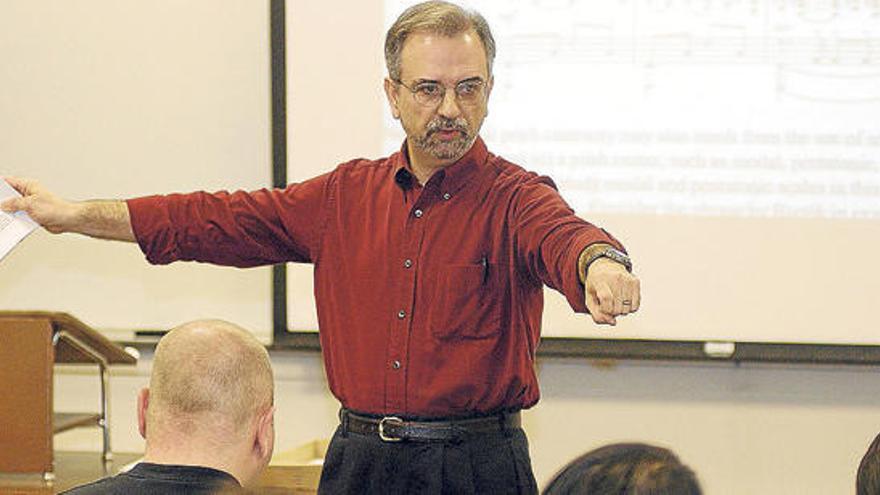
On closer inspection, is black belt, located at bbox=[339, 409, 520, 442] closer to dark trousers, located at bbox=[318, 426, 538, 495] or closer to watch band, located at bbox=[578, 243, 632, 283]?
dark trousers, located at bbox=[318, 426, 538, 495]

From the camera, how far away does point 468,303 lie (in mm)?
2775

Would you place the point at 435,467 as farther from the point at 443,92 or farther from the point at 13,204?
the point at 13,204

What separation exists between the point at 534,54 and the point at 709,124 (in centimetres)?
56

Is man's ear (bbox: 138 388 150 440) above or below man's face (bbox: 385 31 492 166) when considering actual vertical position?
below

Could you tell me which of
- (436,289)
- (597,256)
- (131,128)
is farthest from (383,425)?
(131,128)

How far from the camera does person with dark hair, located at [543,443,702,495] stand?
4.54 feet

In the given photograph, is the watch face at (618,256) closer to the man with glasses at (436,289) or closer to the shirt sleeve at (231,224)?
the man with glasses at (436,289)

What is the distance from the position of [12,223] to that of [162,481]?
1.12 metres

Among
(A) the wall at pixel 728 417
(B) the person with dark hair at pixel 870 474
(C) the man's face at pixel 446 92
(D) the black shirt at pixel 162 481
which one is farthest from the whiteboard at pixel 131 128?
(B) the person with dark hair at pixel 870 474

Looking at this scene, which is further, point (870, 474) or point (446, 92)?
point (446, 92)

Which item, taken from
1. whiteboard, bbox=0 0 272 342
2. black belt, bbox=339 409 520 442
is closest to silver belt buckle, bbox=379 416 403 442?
black belt, bbox=339 409 520 442

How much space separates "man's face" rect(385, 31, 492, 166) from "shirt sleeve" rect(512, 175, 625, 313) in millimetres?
164

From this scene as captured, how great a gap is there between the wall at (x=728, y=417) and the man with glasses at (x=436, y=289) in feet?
5.56

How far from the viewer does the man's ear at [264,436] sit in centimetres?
221
